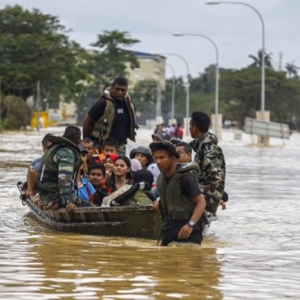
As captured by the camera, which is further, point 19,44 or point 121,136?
point 19,44

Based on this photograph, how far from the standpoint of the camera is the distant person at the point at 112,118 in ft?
57.4

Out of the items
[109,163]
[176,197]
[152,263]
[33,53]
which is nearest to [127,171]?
[109,163]

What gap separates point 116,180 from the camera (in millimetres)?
15562

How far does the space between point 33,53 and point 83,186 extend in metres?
87.5

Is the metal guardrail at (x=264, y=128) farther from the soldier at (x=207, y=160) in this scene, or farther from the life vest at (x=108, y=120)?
the soldier at (x=207, y=160)

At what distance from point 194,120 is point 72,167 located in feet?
6.04

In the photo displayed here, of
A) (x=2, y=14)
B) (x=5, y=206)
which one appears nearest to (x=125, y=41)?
(x=2, y=14)

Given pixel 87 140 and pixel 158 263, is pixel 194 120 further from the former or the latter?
pixel 87 140

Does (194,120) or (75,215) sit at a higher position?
(194,120)

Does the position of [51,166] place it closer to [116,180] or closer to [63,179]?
[63,179]

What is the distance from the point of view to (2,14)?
10738cm

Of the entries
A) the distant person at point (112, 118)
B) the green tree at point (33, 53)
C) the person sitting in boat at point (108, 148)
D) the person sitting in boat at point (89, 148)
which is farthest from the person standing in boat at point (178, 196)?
the green tree at point (33, 53)

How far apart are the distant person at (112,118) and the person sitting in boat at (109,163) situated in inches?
28.2

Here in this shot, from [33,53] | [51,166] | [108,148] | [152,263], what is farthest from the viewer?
[33,53]
